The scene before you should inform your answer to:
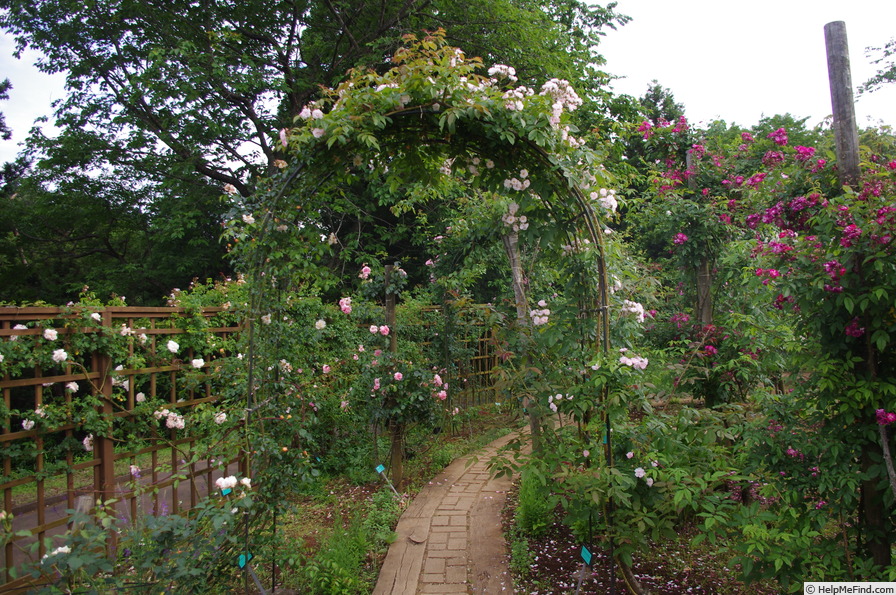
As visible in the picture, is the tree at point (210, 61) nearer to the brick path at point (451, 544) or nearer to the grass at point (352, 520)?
the grass at point (352, 520)

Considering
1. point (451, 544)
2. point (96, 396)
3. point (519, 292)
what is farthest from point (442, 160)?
point (451, 544)

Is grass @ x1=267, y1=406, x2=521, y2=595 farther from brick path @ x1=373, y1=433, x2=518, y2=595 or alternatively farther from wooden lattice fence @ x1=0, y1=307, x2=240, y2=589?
wooden lattice fence @ x1=0, y1=307, x2=240, y2=589

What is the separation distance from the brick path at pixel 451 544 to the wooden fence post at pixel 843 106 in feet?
7.15

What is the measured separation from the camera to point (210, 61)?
7.16 meters

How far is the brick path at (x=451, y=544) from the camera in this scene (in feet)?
8.59

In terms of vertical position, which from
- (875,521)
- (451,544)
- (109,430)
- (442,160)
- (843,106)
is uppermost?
(442,160)

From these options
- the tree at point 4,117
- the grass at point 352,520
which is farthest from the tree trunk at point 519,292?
the tree at point 4,117

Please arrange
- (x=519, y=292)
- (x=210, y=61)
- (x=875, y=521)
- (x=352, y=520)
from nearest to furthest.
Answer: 1. (x=875, y=521)
2. (x=352, y=520)
3. (x=519, y=292)
4. (x=210, y=61)

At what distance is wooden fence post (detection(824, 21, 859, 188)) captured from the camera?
205 centimetres

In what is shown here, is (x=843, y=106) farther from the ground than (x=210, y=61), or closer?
closer

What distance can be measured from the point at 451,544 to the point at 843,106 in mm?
3004

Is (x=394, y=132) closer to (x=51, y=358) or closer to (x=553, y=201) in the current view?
(x=553, y=201)

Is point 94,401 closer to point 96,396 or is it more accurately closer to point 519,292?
point 96,396

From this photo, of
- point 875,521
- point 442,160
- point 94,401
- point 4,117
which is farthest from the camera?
point 4,117
